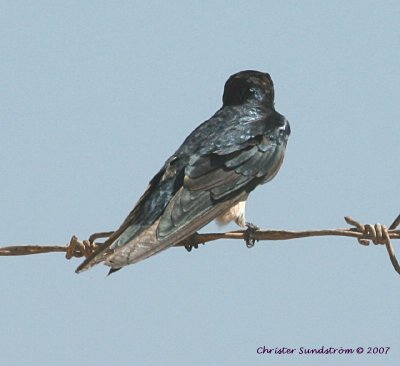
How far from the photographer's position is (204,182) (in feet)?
21.5

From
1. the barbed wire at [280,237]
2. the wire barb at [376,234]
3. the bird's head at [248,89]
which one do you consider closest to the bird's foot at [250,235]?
the barbed wire at [280,237]

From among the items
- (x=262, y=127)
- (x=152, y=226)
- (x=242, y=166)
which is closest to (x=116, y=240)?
(x=152, y=226)

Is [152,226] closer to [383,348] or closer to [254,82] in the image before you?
[383,348]

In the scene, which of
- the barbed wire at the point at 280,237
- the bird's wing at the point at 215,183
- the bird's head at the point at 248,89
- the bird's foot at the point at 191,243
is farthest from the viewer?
the bird's head at the point at 248,89

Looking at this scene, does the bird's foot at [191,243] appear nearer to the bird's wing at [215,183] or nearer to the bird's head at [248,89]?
the bird's wing at [215,183]

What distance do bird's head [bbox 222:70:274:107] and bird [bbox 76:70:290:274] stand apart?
0.18 m

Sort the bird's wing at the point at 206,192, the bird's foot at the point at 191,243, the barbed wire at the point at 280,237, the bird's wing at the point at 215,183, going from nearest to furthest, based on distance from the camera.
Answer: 1. the barbed wire at the point at 280,237
2. the bird's wing at the point at 206,192
3. the bird's wing at the point at 215,183
4. the bird's foot at the point at 191,243

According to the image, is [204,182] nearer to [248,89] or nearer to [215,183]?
[215,183]

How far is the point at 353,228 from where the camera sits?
16.7ft

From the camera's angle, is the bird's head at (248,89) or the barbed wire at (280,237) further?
the bird's head at (248,89)

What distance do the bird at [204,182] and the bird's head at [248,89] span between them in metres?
0.18

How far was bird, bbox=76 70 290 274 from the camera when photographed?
583 cm

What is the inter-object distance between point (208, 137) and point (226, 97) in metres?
1.26

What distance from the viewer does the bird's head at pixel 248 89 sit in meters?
8.23
